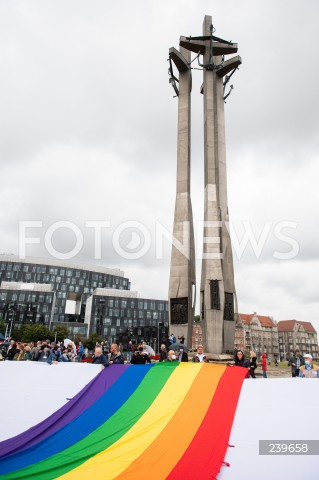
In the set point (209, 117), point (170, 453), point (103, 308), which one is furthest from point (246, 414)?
point (103, 308)

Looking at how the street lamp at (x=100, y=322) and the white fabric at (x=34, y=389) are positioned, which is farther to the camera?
the street lamp at (x=100, y=322)

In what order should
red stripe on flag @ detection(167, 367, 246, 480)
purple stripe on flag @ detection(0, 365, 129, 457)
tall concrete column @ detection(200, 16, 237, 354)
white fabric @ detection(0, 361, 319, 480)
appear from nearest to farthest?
red stripe on flag @ detection(167, 367, 246, 480)
white fabric @ detection(0, 361, 319, 480)
purple stripe on flag @ detection(0, 365, 129, 457)
tall concrete column @ detection(200, 16, 237, 354)

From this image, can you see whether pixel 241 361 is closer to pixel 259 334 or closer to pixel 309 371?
pixel 309 371

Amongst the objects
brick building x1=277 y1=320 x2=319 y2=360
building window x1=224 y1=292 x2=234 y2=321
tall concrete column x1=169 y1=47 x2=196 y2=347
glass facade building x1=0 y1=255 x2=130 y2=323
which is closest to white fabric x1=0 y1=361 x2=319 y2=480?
tall concrete column x1=169 y1=47 x2=196 y2=347

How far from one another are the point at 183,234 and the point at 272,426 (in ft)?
75.5

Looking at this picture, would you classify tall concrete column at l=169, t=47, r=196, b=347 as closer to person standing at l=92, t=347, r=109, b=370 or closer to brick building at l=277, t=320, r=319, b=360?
person standing at l=92, t=347, r=109, b=370

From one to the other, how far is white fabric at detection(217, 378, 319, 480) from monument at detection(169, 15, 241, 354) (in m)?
19.2

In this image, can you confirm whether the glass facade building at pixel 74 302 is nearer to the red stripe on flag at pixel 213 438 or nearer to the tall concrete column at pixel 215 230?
the tall concrete column at pixel 215 230

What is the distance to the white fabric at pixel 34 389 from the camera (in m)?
7.66

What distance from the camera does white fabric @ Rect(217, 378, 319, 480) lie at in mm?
5727

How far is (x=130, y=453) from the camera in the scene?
6.16 metres

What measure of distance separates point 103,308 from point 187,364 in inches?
3792

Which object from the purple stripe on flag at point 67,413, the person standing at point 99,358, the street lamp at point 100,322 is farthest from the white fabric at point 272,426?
the street lamp at point 100,322

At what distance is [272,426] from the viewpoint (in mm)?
6430
